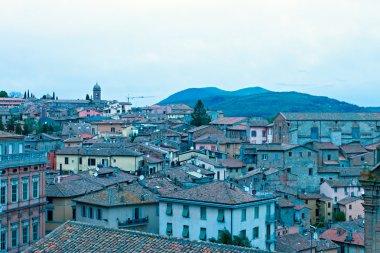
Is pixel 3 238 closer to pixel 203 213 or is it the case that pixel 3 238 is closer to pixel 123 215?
pixel 123 215

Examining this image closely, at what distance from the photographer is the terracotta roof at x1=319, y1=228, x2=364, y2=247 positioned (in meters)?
Answer: 47.0

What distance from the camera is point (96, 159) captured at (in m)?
65.6

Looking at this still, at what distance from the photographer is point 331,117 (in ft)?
282

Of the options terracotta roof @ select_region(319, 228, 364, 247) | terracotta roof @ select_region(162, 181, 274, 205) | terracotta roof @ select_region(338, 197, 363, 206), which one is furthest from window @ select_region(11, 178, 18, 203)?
terracotta roof @ select_region(338, 197, 363, 206)

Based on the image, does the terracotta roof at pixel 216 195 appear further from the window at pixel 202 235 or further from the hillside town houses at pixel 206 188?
the window at pixel 202 235

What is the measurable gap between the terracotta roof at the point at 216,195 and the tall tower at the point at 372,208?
76.1 ft

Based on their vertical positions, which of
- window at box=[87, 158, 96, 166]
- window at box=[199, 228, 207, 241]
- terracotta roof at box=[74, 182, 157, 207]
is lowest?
window at box=[199, 228, 207, 241]

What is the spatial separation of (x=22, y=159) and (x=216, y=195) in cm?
1277

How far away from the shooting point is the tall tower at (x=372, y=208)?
45.2ft

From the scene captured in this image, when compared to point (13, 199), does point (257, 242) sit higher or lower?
lower

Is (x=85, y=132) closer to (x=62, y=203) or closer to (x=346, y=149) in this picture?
(x=346, y=149)

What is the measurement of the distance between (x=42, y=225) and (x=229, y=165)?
30582 millimetres

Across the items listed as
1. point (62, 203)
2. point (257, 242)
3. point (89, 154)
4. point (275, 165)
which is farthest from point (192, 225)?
point (275, 165)

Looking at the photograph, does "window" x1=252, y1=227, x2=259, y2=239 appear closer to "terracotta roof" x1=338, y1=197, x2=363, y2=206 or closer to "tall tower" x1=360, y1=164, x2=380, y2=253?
"tall tower" x1=360, y1=164, x2=380, y2=253
